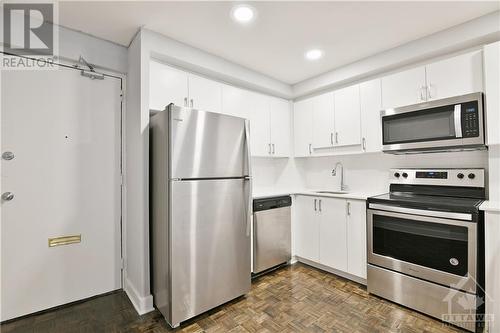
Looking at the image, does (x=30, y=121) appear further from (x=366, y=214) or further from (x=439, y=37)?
(x=439, y=37)

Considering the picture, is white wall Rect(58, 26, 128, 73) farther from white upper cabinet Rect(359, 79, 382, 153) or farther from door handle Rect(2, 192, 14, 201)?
white upper cabinet Rect(359, 79, 382, 153)

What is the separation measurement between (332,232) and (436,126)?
1.50m

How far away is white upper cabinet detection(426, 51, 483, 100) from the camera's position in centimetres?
198

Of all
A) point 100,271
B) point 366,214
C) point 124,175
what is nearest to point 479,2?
point 366,214

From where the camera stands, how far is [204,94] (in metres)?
2.56

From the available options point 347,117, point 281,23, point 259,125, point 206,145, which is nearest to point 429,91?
point 347,117

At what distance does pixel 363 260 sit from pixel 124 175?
8.93 ft

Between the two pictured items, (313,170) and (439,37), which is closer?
(439,37)

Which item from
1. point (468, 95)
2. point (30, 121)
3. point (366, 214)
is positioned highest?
point (468, 95)

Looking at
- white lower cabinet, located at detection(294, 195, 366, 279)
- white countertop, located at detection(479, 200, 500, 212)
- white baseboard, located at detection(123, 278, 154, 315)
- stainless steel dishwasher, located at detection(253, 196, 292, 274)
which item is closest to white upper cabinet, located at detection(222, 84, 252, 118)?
stainless steel dishwasher, located at detection(253, 196, 292, 274)

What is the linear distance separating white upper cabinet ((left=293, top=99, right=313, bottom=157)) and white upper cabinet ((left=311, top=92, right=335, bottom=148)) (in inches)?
2.7

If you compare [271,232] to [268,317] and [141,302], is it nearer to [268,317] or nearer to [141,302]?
[268,317]

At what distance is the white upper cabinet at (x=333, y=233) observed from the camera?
2.64 meters

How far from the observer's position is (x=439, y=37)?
215 centimetres
